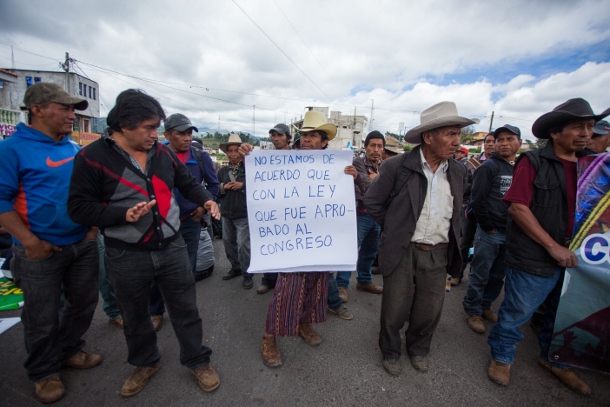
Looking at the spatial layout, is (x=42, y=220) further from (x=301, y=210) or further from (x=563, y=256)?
(x=563, y=256)

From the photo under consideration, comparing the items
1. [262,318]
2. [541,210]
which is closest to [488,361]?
[541,210]

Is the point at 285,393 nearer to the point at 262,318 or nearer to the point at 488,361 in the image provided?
the point at 262,318

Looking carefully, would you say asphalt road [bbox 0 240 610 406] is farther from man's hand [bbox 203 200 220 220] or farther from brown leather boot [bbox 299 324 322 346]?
man's hand [bbox 203 200 220 220]

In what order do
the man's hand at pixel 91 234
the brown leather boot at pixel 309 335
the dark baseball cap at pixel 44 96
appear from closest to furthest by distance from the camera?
the dark baseball cap at pixel 44 96, the man's hand at pixel 91 234, the brown leather boot at pixel 309 335

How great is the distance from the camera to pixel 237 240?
3.90 m

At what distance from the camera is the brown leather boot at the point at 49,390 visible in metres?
1.94

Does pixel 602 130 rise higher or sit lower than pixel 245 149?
higher

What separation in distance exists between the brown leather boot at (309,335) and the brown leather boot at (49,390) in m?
1.93

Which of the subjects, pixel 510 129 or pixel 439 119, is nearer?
pixel 439 119

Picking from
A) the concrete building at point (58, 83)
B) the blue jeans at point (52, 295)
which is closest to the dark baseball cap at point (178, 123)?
the blue jeans at point (52, 295)

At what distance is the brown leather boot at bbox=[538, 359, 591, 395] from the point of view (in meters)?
2.20

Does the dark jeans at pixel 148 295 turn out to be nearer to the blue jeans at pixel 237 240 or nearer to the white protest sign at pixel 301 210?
the white protest sign at pixel 301 210

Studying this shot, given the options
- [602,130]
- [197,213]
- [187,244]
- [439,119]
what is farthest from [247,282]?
[602,130]

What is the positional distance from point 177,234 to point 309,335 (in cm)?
162
